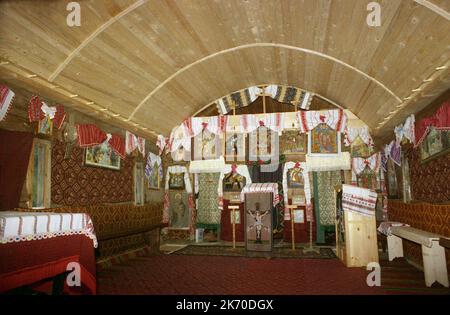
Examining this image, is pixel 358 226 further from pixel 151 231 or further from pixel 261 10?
pixel 151 231

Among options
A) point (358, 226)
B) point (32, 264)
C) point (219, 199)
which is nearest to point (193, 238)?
point (219, 199)

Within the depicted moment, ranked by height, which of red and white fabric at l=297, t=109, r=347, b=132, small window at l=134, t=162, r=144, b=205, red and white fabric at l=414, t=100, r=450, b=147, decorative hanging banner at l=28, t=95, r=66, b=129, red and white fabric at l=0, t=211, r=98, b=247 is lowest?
red and white fabric at l=0, t=211, r=98, b=247

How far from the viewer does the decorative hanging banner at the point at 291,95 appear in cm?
948

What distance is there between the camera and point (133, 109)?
7.86 meters

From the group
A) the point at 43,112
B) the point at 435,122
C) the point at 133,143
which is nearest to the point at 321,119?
the point at 435,122

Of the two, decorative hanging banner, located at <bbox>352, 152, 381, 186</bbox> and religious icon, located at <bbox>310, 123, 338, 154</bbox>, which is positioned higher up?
religious icon, located at <bbox>310, 123, 338, 154</bbox>

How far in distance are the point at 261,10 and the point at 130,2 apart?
233 cm

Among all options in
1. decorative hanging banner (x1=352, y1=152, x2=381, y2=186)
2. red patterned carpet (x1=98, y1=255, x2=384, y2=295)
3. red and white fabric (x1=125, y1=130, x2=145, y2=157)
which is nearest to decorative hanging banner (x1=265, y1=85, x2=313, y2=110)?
decorative hanging banner (x1=352, y1=152, x2=381, y2=186)

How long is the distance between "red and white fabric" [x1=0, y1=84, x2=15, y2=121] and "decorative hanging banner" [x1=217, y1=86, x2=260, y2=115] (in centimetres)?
616

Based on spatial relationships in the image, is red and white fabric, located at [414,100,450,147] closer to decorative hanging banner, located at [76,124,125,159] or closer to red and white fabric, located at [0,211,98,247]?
red and white fabric, located at [0,211,98,247]

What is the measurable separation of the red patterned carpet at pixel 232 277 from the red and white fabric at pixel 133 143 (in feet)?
9.52

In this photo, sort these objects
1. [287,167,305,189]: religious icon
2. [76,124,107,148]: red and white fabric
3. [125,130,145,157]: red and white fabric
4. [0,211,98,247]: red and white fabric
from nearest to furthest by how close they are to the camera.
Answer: [0,211,98,247]: red and white fabric → [76,124,107,148]: red and white fabric → [125,130,145,157]: red and white fabric → [287,167,305,189]: religious icon

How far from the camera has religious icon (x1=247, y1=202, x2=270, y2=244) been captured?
7883 mm

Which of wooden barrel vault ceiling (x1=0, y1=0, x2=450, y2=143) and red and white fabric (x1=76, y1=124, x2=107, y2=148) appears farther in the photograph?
red and white fabric (x1=76, y1=124, x2=107, y2=148)
